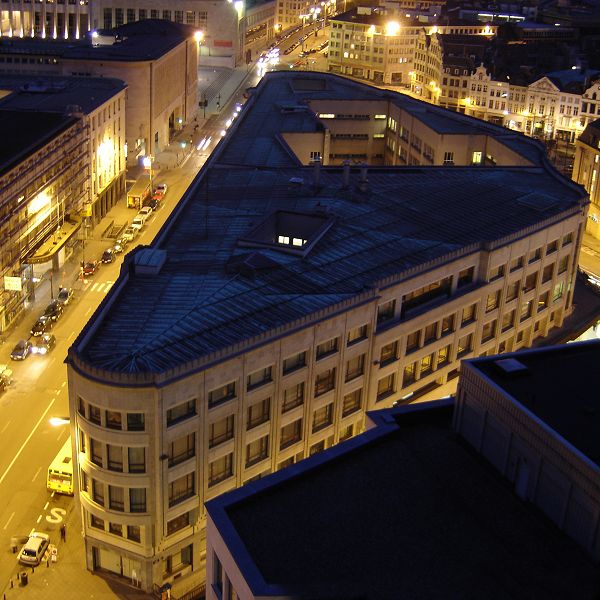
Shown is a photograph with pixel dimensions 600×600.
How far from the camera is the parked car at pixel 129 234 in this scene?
152 meters

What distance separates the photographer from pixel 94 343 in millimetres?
77375

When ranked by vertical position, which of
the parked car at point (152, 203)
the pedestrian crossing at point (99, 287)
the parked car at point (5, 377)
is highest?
the parked car at point (152, 203)

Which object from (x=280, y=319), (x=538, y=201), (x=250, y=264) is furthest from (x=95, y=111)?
(x=280, y=319)

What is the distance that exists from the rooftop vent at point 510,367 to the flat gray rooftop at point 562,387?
137 mm

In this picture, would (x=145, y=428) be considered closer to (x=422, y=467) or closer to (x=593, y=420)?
(x=422, y=467)

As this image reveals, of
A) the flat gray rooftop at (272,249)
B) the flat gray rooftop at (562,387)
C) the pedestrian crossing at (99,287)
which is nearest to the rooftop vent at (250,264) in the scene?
the flat gray rooftop at (272,249)

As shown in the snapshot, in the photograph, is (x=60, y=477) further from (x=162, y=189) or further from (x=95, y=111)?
(x=162, y=189)

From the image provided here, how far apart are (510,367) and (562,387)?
10.6ft

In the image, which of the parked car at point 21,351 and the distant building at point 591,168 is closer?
the parked car at point 21,351

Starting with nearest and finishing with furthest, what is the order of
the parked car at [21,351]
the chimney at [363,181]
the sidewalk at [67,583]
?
1. the sidewalk at [67,583]
2. the parked car at [21,351]
3. the chimney at [363,181]

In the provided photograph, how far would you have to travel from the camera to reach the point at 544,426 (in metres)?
55.9

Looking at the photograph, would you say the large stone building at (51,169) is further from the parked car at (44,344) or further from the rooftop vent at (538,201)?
the rooftop vent at (538,201)

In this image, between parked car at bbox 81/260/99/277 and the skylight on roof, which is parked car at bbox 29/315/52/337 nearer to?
parked car at bbox 81/260/99/277

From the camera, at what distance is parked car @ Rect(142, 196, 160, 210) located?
16857 cm
